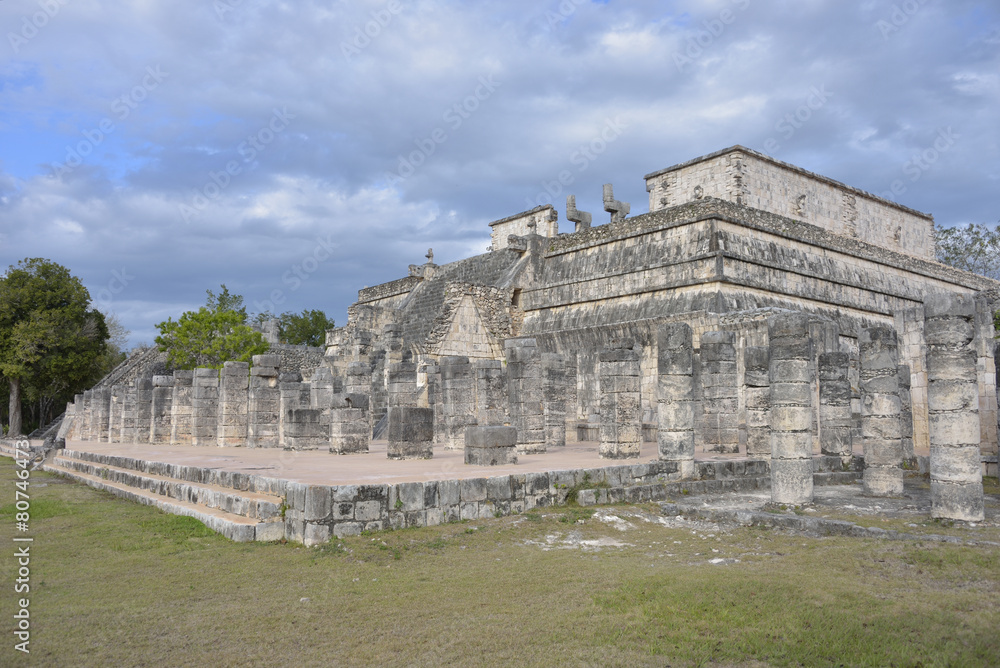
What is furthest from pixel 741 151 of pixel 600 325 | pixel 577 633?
pixel 577 633

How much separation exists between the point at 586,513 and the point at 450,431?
7.39 meters

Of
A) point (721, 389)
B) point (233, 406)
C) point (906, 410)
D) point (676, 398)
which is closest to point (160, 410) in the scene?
point (233, 406)

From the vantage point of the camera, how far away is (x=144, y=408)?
69.8 feet

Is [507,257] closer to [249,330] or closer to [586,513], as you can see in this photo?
[249,330]

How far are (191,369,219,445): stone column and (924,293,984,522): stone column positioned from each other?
1667 cm

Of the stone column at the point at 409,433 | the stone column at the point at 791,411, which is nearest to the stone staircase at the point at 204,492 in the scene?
the stone column at the point at 409,433

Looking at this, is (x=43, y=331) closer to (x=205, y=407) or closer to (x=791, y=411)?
(x=205, y=407)

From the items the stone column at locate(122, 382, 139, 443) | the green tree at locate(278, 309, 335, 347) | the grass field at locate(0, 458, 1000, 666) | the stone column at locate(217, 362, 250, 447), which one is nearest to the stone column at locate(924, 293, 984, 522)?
the grass field at locate(0, 458, 1000, 666)

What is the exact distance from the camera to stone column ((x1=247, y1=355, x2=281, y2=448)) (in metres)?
17.7

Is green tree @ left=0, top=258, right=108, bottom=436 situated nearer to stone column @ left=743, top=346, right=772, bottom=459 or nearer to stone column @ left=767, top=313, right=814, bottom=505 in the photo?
stone column @ left=743, top=346, right=772, bottom=459

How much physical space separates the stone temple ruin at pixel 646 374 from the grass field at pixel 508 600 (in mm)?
1119

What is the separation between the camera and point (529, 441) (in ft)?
50.2

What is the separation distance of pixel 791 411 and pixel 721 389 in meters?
5.53

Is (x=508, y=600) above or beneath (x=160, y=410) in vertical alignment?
beneath
